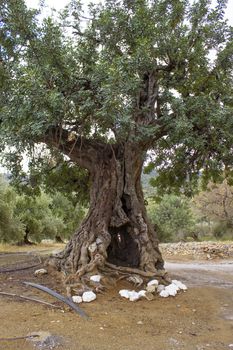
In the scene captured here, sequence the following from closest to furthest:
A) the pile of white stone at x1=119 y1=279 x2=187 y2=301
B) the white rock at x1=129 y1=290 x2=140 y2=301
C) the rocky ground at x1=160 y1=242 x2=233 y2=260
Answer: the white rock at x1=129 y1=290 x2=140 y2=301 < the pile of white stone at x1=119 y1=279 x2=187 y2=301 < the rocky ground at x1=160 y1=242 x2=233 y2=260

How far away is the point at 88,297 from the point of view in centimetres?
659

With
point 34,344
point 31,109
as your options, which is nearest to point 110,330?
point 34,344

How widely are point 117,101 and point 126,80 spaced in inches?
30.1

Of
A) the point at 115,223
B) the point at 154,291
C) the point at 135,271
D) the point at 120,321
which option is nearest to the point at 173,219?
the point at 115,223

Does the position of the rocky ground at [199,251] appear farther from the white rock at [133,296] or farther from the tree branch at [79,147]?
the white rock at [133,296]

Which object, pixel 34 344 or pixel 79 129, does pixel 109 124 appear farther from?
pixel 34 344

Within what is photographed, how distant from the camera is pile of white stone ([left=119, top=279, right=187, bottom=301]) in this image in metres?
6.98

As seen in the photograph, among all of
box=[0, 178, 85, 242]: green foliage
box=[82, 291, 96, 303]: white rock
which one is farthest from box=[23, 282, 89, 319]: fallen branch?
box=[0, 178, 85, 242]: green foliage

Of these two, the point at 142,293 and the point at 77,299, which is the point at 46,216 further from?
the point at 77,299

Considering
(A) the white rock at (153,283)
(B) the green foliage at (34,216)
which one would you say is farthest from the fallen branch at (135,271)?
(B) the green foliage at (34,216)

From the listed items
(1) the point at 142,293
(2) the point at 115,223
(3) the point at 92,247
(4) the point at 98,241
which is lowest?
(1) the point at 142,293

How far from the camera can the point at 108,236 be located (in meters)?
8.04

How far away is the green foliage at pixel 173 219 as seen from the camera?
111 feet

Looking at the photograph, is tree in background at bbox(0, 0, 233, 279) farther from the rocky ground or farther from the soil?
the rocky ground
